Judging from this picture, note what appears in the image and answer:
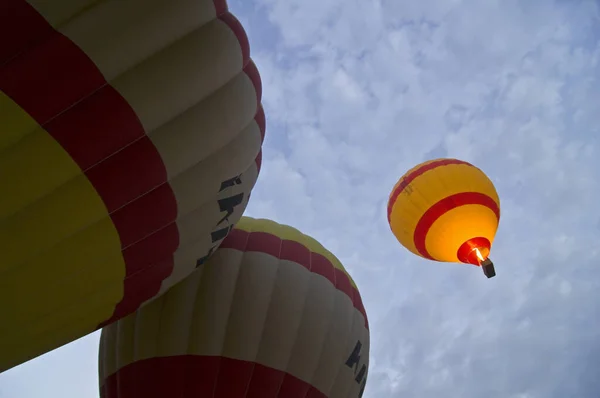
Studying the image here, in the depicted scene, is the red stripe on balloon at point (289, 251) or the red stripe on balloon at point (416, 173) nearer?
the red stripe on balloon at point (289, 251)

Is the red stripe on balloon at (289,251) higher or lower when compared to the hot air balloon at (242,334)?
higher

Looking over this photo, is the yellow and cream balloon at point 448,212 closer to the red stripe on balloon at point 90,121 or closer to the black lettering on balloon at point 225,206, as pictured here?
the black lettering on balloon at point 225,206

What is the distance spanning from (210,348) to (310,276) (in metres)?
1.22

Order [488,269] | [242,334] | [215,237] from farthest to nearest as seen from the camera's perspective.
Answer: [488,269] < [242,334] < [215,237]

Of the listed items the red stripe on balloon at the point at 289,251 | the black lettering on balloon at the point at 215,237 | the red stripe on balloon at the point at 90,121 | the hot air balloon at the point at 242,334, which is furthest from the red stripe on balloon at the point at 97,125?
the red stripe on balloon at the point at 289,251

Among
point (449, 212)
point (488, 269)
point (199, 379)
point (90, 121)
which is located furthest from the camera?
point (449, 212)

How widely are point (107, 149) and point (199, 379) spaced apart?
7.85 feet

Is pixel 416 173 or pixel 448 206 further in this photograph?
pixel 416 173

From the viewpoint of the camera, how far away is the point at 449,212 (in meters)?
7.33

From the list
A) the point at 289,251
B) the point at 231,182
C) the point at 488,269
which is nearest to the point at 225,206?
the point at 231,182

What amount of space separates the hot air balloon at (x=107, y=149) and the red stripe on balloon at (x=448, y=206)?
396 cm

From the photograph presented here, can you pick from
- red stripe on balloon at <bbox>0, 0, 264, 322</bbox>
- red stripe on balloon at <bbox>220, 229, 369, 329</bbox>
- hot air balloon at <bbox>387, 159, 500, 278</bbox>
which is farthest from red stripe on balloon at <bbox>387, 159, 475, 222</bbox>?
red stripe on balloon at <bbox>0, 0, 264, 322</bbox>

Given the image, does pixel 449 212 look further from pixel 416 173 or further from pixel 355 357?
pixel 355 357

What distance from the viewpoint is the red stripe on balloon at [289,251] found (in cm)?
534
